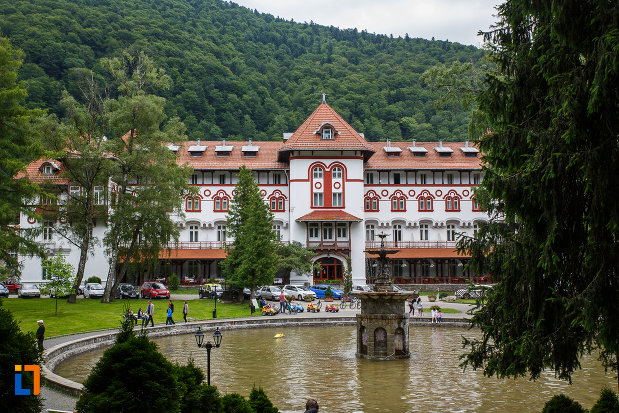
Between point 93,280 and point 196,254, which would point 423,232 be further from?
point 93,280

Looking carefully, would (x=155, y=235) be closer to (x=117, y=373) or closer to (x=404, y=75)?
(x=117, y=373)

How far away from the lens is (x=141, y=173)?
1578 inches

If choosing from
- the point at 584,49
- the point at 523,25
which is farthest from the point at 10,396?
the point at 523,25

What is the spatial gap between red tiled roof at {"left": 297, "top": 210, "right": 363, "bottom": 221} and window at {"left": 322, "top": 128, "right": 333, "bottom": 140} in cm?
697

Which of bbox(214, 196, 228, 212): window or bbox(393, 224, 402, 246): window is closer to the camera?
bbox(214, 196, 228, 212): window

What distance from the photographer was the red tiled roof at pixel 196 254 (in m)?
53.6

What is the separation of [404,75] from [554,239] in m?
95.7

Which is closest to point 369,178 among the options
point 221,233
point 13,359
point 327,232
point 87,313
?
point 327,232

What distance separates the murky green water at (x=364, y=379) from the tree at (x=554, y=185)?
13.7 ft

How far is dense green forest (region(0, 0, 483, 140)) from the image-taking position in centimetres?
8188

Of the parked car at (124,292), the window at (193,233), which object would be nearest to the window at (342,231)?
the window at (193,233)

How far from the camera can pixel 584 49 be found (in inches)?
370

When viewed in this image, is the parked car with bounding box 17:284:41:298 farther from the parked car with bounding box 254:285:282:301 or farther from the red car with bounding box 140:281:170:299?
the parked car with bounding box 254:285:282:301

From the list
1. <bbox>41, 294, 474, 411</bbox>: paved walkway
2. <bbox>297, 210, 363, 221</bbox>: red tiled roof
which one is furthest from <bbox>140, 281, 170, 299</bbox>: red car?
<bbox>297, 210, 363, 221</bbox>: red tiled roof
